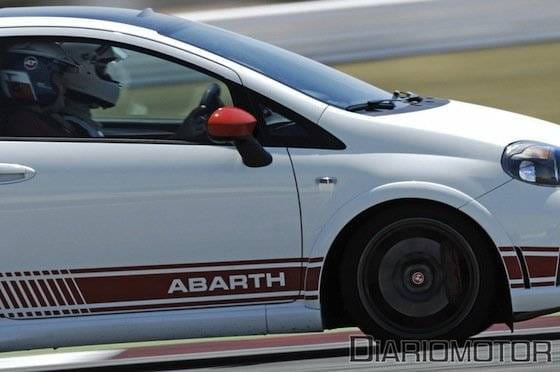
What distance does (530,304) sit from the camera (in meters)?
5.66

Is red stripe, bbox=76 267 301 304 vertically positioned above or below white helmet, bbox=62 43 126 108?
below

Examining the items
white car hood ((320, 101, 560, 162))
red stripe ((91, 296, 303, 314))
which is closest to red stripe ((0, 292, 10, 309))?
red stripe ((91, 296, 303, 314))

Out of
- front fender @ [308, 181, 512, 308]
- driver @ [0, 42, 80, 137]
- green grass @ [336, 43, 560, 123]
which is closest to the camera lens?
front fender @ [308, 181, 512, 308]

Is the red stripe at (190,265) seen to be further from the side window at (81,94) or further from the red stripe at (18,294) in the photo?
the side window at (81,94)

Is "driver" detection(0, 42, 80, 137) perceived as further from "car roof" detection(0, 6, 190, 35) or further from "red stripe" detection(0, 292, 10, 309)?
"red stripe" detection(0, 292, 10, 309)

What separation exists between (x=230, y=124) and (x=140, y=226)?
0.57m

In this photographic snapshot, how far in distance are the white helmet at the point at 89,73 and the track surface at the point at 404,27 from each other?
7.13 meters

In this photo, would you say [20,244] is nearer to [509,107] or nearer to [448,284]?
[448,284]

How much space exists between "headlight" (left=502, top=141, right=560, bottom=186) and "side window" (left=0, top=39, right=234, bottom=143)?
122 cm

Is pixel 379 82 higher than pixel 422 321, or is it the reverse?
pixel 379 82

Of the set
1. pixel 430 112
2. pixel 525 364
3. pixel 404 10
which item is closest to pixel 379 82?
pixel 404 10

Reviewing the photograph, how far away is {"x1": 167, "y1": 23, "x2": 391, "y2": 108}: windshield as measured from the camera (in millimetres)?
5996

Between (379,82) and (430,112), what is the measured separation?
6.83 m

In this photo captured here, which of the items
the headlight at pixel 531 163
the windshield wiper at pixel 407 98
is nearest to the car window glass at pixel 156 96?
the windshield wiper at pixel 407 98
